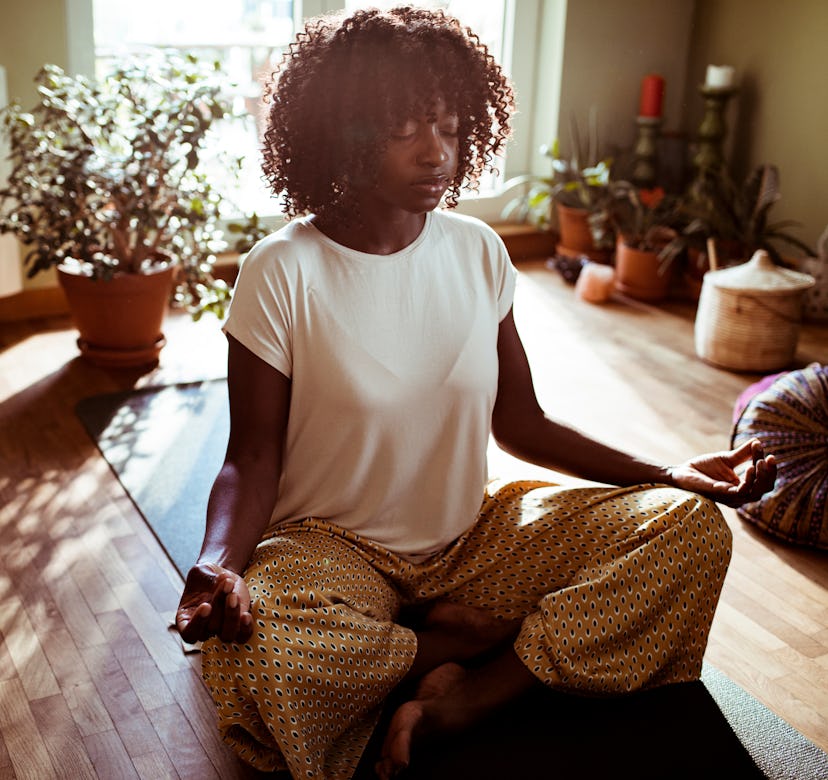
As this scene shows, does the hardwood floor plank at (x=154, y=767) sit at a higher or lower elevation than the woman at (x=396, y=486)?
lower

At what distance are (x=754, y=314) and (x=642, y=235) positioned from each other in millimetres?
906

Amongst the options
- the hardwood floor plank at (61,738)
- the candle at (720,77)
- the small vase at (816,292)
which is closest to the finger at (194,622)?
the hardwood floor plank at (61,738)

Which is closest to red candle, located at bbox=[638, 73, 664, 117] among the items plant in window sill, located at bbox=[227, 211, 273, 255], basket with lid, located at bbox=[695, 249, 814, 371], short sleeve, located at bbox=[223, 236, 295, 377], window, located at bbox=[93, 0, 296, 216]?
basket with lid, located at bbox=[695, 249, 814, 371]

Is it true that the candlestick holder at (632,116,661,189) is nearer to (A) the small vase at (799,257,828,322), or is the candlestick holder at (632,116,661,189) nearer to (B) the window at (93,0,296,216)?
(A) the small vase at (799,257,828,322)

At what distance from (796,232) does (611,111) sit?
97 cm

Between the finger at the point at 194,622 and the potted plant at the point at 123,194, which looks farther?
the potted plant at the point at 123,194

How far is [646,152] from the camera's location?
175 inches

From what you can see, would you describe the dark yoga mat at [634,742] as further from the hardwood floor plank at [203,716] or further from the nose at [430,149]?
the nose at [430,149]

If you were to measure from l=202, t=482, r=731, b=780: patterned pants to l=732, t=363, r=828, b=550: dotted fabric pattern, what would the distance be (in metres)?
0.74

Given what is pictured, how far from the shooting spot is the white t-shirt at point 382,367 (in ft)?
5.08

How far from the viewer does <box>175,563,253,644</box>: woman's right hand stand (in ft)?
4.22

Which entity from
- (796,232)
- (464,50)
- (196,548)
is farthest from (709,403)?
Result: (464,50)

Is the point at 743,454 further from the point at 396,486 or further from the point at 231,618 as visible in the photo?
the point at 231,618

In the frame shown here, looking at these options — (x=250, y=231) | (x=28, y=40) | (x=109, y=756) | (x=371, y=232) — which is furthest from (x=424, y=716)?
(x=28, y=40)
